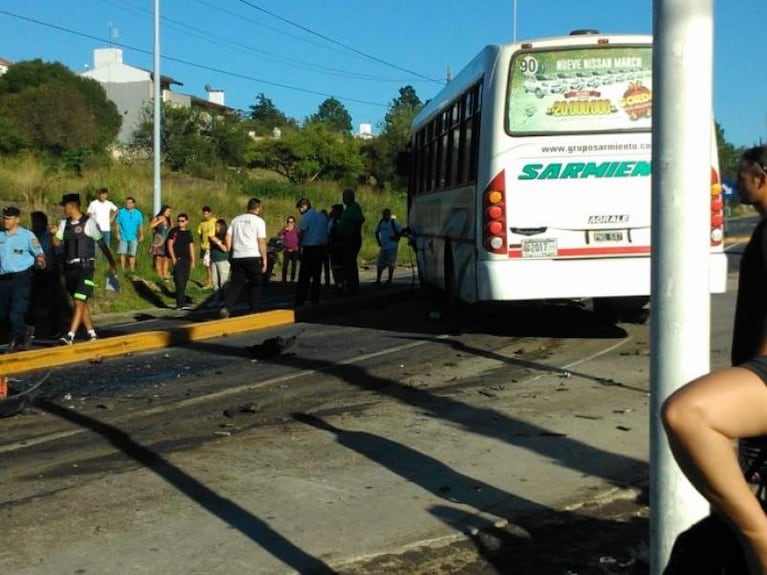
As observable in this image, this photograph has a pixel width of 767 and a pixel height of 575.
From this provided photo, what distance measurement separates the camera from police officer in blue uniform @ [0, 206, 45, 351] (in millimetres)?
11742

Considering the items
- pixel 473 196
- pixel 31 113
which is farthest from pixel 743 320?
pixel 31 113

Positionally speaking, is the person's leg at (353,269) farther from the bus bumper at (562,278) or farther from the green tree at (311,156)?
the green tree at (311,156)

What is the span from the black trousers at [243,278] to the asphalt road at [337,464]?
10.5 feet

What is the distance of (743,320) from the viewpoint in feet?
11.6

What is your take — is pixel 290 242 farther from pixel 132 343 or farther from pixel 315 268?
pixel 132 343

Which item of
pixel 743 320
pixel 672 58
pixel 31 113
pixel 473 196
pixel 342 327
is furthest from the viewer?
pixel 31 113

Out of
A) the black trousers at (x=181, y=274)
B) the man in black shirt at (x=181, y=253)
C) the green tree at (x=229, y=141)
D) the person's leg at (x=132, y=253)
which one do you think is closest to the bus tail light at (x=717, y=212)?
the man in black shirt at (x=181, y=253)

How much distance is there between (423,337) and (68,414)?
5.37 meters

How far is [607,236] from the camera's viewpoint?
35.7ft

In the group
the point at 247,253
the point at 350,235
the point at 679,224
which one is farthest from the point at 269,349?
the point at 679,224

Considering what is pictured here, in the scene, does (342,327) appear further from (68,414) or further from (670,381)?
Answer: (670,381)

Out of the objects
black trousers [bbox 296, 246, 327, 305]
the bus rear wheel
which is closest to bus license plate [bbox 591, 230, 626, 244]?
the bus rear wheel

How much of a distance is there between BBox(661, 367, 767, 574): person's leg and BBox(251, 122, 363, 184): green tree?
216 feet

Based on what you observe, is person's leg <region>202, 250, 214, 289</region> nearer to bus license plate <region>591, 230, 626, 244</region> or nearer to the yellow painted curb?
the yellow painted curb
